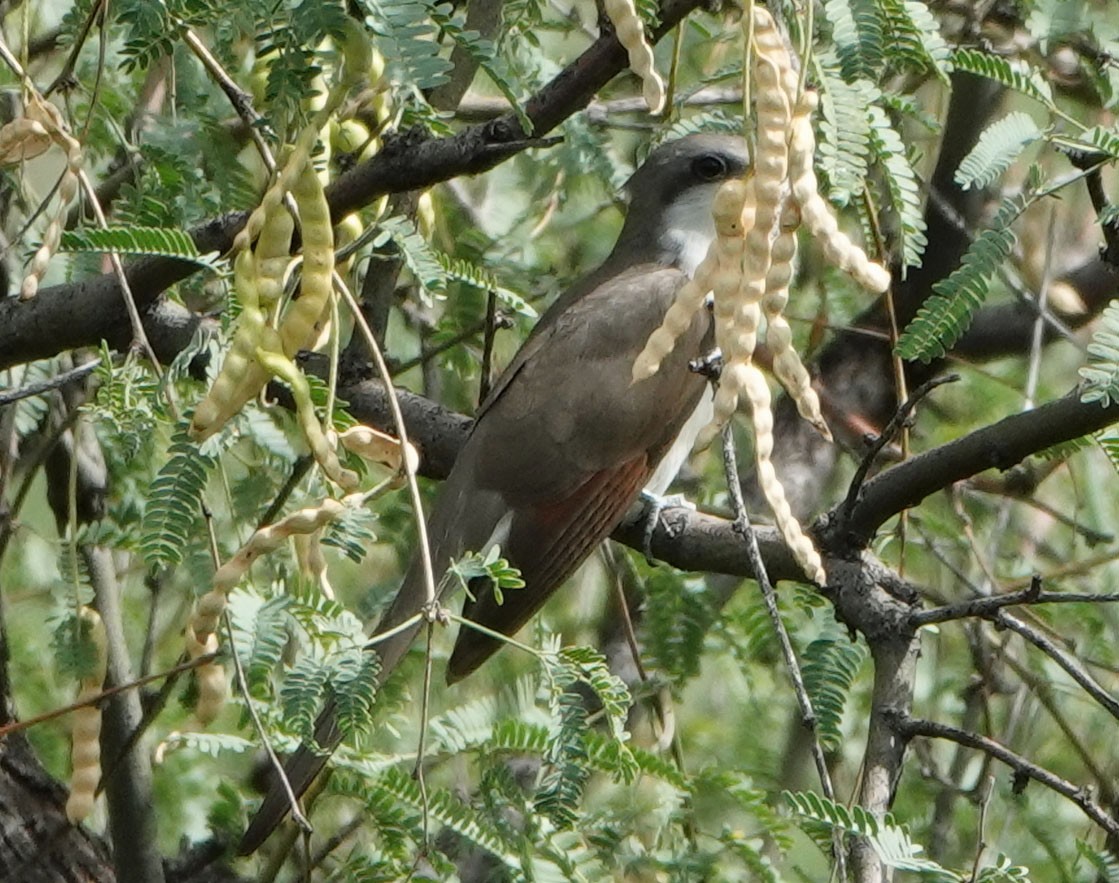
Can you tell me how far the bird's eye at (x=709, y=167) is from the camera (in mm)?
5016

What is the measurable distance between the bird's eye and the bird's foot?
1.17 meters

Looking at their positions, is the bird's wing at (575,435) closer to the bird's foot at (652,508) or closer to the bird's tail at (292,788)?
the bird's foot at (652,508)

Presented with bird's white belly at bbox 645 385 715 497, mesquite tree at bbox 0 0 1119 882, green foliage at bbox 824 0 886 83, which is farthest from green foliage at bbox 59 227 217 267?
bird's white belly at bbox 645 385 715 497

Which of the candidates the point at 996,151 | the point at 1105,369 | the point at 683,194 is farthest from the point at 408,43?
the point at 683,194

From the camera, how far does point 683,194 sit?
5039mm

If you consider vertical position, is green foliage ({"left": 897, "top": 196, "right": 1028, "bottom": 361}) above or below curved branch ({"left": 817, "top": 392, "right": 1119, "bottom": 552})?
above

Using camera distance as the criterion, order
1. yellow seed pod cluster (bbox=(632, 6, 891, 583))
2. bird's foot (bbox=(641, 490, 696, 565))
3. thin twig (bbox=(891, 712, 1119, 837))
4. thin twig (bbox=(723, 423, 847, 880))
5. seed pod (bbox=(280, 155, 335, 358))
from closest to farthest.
A: yellow seed pod cluster (bbox=(632, 6, 891, 583))
seed pod (bbox=(280, 155, 335, 358))
thin twig (bbox=(723, 423, 847, 880))
thin twig (bbox=(891, 712, 1119, 837))
bird's foot (bbox=(641, 490, 696, 565))

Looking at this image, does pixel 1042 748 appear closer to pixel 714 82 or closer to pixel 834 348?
pixel 834 348

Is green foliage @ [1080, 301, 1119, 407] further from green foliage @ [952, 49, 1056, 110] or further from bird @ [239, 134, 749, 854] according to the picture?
bird @ [239, 134, 749, 854]

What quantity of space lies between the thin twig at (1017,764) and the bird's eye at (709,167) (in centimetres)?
281

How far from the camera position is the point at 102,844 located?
12.0 ft

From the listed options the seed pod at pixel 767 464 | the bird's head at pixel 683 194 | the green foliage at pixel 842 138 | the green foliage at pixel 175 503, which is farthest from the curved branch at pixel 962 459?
the bird's head at pixel 683 194

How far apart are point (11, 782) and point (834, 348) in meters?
3.02

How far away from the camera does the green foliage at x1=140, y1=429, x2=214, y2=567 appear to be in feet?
8.52
